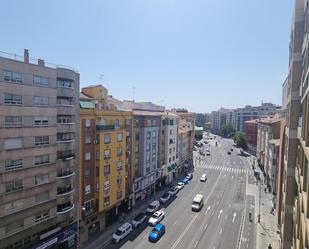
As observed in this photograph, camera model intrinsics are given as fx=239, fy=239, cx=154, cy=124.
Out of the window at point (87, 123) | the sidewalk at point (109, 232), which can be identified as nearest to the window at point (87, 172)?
the window at point (87, 123)

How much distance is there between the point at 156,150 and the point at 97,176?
24.2 meters

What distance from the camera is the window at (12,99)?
90.8 ft

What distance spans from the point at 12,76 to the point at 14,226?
17972 millimetres

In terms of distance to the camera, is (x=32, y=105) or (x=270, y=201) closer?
(x=32, y=105)

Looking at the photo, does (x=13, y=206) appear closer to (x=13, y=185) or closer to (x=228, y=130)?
(x=13, y=185)

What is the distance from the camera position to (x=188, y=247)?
128ft

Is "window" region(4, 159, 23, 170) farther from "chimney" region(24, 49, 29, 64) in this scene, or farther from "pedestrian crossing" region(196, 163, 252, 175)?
"pedestrian crossing" region(196, 163, 252, 175)

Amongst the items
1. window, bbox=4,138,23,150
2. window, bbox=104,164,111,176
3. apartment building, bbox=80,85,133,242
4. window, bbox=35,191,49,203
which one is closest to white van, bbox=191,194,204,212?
apartment building, bbox=80,85,133,242

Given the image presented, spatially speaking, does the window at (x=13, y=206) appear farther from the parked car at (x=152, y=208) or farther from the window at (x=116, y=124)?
the parked car at (x=152, y=208)

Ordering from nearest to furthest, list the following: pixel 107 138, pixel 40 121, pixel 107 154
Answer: pixel 40 121
pixel 107 138
pixel 107 154

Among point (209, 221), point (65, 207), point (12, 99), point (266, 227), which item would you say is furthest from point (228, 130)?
point (12, 99)

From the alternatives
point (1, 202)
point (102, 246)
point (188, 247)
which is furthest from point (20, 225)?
point (188, 247)

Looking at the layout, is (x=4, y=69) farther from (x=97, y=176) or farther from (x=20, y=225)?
(x=97, y=176)

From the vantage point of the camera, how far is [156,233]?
4144 cm
